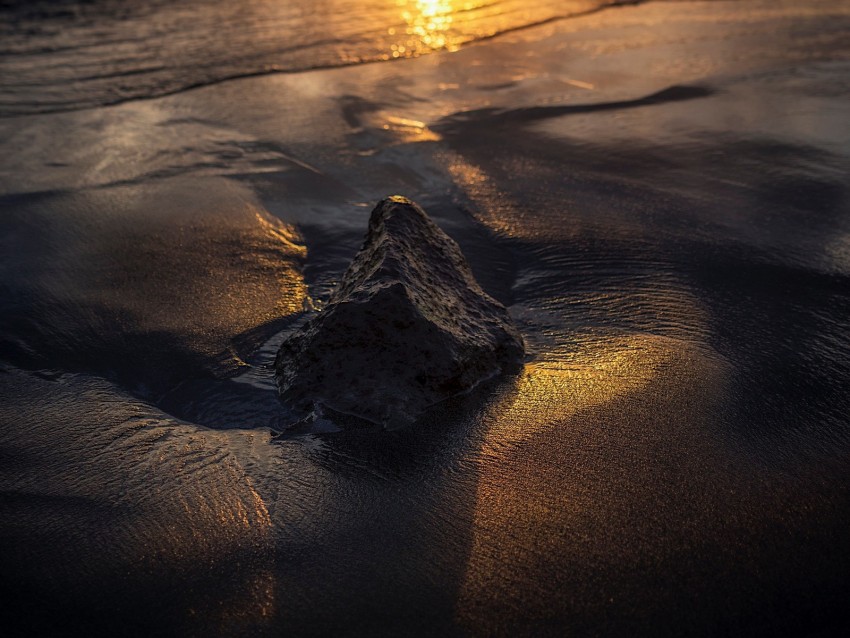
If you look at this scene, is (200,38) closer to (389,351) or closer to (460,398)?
(389,351)

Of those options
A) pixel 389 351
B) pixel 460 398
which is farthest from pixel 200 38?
pixel 460 398

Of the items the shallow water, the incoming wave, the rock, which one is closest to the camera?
the shallow water

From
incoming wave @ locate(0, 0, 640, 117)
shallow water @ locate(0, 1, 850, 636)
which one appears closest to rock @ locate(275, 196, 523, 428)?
shallow water @ locate(0, 1, 850, 636)

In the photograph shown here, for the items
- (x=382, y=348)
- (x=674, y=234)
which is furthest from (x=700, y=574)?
(x=674, y=234)

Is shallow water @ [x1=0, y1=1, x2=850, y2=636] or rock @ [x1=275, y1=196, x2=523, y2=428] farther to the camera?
rock @ [x1=275, y1=196, x2=523, y2=428]

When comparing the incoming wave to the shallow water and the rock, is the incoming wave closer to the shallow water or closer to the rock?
the shallow water

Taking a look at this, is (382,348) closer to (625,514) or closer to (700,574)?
(625,514)
